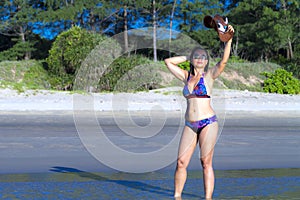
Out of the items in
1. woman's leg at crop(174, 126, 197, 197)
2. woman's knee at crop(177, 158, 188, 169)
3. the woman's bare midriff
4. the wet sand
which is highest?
the woman's bare midriff

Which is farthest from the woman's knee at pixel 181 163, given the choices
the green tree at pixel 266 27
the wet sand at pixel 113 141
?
the green tree at pixel 266 27

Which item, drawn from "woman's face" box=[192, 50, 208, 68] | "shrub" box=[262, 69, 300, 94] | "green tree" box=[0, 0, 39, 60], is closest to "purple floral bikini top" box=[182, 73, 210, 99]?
"woman's face" box=[192, 50, 208, 68]

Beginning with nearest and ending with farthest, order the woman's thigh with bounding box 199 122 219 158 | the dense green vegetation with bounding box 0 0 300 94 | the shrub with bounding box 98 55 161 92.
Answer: the woman's thigh with bounding box 199 122 219 158 < the shrub with bounding box 98 55 161 92 < the dense green vegetation with bounding box 0 0 300 94

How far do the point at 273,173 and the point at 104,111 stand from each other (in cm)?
1015

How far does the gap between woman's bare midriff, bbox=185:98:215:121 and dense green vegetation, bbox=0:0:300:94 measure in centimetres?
1957

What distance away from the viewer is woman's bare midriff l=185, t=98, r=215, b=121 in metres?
5.80

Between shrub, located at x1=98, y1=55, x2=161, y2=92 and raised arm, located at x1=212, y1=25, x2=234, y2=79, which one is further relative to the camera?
shrub, located at x1=98, y1=55, x2=161, y2=92

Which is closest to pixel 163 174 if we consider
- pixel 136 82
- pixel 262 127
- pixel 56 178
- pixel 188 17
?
pixel 56 178

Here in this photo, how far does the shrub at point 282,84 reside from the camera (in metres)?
26.0

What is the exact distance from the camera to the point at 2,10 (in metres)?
40.8

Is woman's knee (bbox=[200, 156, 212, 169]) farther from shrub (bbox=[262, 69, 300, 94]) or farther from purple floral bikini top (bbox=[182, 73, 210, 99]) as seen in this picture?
shrub (bbox=[262, 69, 300, 94])

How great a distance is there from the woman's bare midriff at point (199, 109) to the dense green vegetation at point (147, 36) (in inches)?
770

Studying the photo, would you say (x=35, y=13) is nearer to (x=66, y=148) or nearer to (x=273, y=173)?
(x=66, y=148)

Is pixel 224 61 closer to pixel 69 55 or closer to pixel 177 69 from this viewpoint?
pixel 177 69
